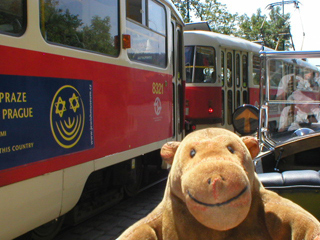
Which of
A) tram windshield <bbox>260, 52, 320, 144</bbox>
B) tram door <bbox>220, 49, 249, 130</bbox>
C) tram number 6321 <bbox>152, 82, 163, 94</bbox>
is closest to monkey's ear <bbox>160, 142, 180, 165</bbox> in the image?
tram windshield <bbox>260, 52, 320, 144</bbox>

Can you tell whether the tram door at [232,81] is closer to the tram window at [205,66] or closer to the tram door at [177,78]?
the tram window at [205,66]

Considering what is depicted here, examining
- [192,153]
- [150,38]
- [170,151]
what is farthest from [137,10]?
[192,153]

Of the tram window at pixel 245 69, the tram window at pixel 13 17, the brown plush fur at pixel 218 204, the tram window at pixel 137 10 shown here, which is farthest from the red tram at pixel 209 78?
the brown plush fur at pixel 218 204

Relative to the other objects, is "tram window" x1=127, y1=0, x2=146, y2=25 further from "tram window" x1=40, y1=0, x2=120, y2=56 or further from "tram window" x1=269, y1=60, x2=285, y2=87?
"tram window" x1=269, y1=60, x2=285, y2=87

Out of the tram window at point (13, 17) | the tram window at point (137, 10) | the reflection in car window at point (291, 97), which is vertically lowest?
the reflection in car window at point (291, 97)

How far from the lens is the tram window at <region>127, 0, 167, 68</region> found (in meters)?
4.56

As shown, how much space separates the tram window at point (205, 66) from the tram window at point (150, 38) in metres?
3.40

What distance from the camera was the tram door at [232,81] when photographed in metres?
9.45

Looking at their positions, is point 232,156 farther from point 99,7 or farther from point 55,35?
point 99,7

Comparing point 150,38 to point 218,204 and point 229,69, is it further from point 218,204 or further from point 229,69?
point 229,69

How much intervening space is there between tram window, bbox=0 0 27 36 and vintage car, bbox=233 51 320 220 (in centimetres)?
182

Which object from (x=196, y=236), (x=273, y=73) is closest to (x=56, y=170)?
(x=196, y=236)

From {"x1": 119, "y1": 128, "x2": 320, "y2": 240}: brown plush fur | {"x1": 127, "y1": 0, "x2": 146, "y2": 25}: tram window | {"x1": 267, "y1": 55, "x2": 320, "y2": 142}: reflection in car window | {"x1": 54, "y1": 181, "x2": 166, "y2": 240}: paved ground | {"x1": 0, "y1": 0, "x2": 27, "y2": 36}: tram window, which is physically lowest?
{"x1": 54, "y1": 181, "x2": 166, "y2": 240}: paved ground

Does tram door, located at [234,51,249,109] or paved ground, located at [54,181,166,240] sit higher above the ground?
tram door, located at [234,51,249,109]
